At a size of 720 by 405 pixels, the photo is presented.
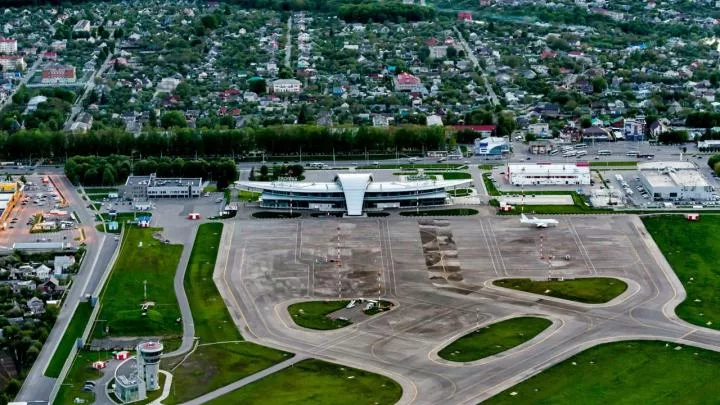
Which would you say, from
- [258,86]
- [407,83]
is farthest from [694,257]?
[258,86]

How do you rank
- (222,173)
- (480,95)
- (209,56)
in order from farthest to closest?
→ (209,56), (480,95), (222,173)

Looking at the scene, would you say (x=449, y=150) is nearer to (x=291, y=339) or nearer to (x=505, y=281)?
(x=505, y=281)

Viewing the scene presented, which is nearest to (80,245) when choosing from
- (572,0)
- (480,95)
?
(480,95)

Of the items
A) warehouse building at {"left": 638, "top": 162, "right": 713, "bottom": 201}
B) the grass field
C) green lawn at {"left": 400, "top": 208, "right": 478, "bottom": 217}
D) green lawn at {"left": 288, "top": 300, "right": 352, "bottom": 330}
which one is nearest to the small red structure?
the grass field

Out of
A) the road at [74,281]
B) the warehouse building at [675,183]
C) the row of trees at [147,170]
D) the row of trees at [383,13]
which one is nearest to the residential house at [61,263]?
the road at [74,281]

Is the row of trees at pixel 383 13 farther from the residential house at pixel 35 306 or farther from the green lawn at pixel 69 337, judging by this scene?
the green lawn at pixel 69 337

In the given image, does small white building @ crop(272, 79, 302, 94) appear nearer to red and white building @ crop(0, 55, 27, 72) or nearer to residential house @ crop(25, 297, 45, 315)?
red and white building @ crop(0, 55, 27, 72)
